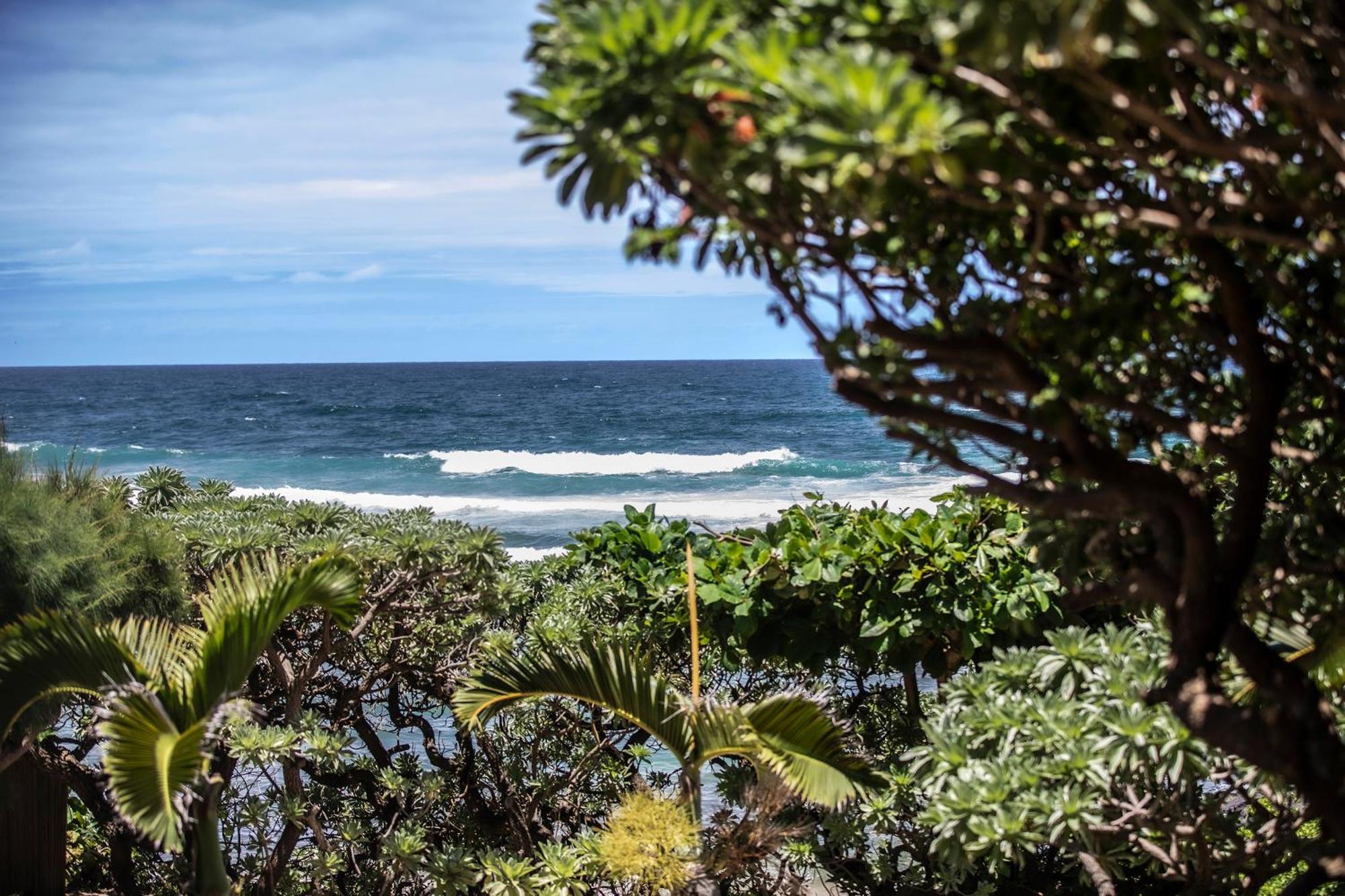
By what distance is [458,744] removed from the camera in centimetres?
551

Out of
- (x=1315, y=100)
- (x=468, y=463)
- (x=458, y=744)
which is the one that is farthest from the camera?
(x=468, y=463)

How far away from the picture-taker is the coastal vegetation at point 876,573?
227 centimetres

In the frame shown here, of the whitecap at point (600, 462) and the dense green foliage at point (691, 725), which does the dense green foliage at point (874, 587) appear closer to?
the dense green foliage at point (691, 725)

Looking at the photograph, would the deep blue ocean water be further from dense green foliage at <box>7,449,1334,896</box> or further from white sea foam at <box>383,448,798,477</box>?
dense green foliage at <box>7,449,1334,896</box>

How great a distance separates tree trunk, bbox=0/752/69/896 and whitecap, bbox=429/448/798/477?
27193 mm

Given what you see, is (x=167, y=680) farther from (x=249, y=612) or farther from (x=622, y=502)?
(x=622, y=502)

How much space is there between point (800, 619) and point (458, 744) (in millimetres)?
1892

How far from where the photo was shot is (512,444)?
1688 inches

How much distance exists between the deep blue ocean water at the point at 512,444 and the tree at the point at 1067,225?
15.9 ft

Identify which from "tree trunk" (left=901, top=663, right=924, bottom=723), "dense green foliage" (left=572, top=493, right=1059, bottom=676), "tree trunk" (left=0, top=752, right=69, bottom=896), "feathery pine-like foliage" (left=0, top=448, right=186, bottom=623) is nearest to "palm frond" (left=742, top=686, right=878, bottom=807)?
"dense green foliage" (left=572, top=493, right=1059, bottom=676)

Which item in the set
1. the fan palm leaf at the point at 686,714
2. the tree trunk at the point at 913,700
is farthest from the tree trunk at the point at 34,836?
the tree trunk at the point at 913,700

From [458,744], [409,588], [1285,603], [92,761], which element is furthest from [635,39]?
[92,761]

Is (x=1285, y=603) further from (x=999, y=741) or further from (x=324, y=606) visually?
(x=324, y=606)

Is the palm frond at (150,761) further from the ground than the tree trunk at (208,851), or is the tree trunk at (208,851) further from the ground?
the palm frond at (150,761)
